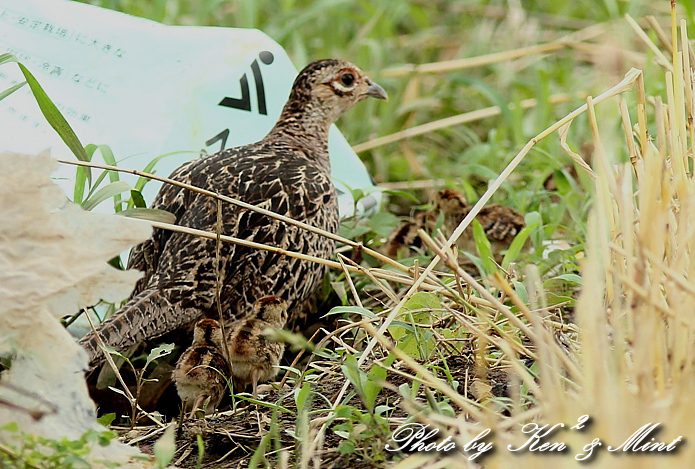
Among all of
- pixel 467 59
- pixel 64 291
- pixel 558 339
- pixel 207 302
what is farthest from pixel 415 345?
pixel 467 59

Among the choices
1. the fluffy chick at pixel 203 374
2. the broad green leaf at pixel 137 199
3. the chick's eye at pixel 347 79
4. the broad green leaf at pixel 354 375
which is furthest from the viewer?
the chick's eye at pixel 347 79

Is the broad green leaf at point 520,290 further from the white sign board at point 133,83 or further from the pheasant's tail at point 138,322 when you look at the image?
the white sign board at point 133,83

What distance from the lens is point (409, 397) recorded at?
7.12 feet

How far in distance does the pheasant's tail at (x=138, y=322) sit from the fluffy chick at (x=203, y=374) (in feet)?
0.73

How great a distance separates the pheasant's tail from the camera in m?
2.87

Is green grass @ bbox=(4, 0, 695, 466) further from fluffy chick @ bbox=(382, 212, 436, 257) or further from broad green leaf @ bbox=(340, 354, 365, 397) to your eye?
fluffy chick @ bbox=(382, 212, 436, 257)

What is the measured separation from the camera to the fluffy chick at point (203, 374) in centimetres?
273

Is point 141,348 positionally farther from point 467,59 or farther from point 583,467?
point 467,59

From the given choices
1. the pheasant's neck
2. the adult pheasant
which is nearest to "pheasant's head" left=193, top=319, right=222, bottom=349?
the adult pheasant

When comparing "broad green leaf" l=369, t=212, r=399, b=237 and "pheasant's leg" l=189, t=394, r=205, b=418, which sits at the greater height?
"broad green leaf" l=369, t=212, r=399, b=237

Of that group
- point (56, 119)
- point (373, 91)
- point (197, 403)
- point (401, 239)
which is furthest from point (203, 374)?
point (373, 91)

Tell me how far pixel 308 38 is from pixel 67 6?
2.67 meters

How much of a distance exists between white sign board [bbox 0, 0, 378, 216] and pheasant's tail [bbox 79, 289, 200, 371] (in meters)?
0.71

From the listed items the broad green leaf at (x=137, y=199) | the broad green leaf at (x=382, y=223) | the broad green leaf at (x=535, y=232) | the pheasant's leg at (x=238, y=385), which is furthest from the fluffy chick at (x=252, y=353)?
the broad green leaf at (x=535, y=232)
